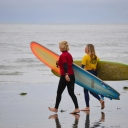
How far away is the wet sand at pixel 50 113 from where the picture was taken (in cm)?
948

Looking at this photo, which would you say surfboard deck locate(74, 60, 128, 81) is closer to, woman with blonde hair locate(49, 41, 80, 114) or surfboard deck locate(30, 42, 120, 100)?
surfboard deck locate(30, 42, 120, 100)

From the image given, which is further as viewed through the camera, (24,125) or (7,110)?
(7,110)

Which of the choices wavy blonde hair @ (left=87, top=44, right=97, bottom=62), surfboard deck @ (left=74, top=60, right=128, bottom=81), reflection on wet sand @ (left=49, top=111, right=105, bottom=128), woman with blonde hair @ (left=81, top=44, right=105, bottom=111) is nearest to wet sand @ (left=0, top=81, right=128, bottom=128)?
reflection on wet sand @ (left=49, top=111, right=105, bottom=128)

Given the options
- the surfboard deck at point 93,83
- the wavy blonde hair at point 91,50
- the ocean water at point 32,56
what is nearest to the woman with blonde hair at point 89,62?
the wavy blonde hair at point 91,50

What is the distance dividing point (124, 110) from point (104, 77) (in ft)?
5.23

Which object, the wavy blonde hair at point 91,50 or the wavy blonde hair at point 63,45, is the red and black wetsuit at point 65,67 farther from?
the wavy blonde hair at point 91,50

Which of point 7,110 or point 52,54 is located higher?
point 52,54

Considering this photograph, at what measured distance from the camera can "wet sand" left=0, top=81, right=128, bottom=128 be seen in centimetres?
948

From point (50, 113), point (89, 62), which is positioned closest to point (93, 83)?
point (89, 62)

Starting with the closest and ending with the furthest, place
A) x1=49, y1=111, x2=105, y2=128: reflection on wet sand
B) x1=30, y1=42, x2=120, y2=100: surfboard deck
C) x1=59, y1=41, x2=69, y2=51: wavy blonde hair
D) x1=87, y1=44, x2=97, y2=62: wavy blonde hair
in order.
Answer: x1=49, y1=111, x2=105, y2=128: reflection on wet sand < x1=59, y1=41, x2=69, y2=51: wavy blonde hair < x1=87, y1=44, x2=97, y2=62: wavy blonde hair < x1=30, y1=42, x2=120, y2=100: surfboard deck

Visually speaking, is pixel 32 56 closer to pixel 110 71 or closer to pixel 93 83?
pixel 110 71

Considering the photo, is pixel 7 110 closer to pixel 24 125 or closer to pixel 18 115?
pixel 18 115

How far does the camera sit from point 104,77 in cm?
1238

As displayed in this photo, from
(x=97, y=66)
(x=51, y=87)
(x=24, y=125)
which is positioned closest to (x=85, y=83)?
(x=97, y=66)
